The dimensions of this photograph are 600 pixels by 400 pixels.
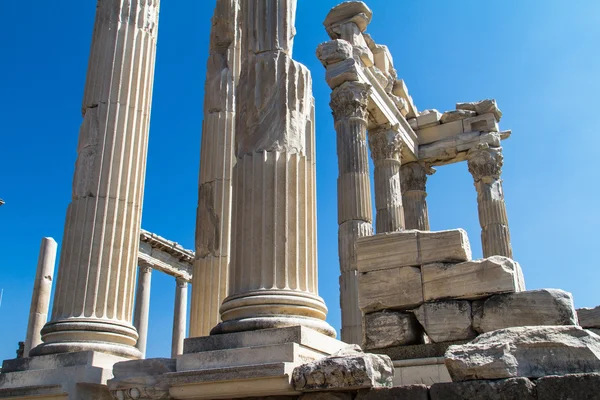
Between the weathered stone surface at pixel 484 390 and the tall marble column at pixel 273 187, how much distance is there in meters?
1.98

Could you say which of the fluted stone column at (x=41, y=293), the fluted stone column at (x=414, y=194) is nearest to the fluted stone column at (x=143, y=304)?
the fluted stone column at (x=41, y=293)

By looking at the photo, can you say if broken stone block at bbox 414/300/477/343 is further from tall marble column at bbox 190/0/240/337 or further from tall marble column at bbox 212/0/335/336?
tall marble column at bbox 190/0/240/337

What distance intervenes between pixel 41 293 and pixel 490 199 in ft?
64.3

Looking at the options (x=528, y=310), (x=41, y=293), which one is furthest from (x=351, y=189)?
(x=41, y=293)

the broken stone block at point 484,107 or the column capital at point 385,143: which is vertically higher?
the broken stone block at point 484,107

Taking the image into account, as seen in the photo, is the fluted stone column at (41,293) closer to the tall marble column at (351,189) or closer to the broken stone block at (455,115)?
the tall marble column at (351,189)

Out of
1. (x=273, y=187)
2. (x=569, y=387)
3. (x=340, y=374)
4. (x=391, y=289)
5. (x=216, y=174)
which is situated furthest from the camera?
(x=216, y=174)

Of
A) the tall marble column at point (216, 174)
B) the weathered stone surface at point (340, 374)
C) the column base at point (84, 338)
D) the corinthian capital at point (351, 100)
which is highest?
the corinthian capital at point (351, 100)

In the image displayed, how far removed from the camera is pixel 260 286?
317 inches

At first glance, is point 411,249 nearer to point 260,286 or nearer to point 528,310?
point 528,310

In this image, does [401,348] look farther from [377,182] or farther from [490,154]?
[490,154]

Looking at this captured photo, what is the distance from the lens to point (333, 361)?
6711mm

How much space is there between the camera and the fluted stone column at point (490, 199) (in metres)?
27.4

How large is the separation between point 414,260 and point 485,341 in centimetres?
432
